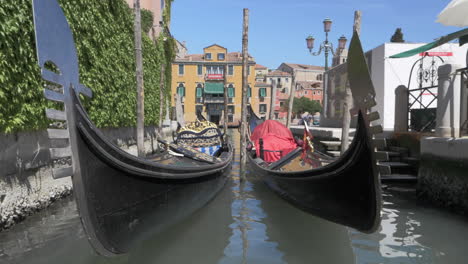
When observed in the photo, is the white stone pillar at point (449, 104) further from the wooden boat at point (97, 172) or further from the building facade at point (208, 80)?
the building facade at point (208, 80)

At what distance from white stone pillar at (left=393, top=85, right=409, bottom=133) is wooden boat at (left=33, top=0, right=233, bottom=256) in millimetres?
5131

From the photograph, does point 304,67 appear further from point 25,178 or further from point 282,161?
point 25,178

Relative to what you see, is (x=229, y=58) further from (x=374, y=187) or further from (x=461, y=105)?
(x=374, y=187)

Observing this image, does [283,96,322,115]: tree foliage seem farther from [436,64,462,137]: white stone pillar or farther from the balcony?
[436,64,462,137]: white stone pillar

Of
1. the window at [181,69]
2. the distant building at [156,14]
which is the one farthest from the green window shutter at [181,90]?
the distant building at [156,14]

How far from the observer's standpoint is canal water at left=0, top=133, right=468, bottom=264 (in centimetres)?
282

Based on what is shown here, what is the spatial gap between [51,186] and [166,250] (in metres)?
1.91

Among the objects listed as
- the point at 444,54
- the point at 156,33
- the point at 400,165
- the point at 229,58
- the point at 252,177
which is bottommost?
the point at 252,177

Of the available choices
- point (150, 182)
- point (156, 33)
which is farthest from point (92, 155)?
point (156, 33)

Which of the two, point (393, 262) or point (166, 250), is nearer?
point (393, 262)

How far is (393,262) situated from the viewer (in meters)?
2.77

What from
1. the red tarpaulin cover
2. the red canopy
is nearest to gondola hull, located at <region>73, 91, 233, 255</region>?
the red tarpaulin cover

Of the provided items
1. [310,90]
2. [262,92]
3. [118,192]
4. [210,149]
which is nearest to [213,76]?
[262,92]

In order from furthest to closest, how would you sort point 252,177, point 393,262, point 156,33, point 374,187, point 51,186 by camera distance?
point 156,33 < point 252,177 < point 51,186 < point 393,262 < point 374,187
